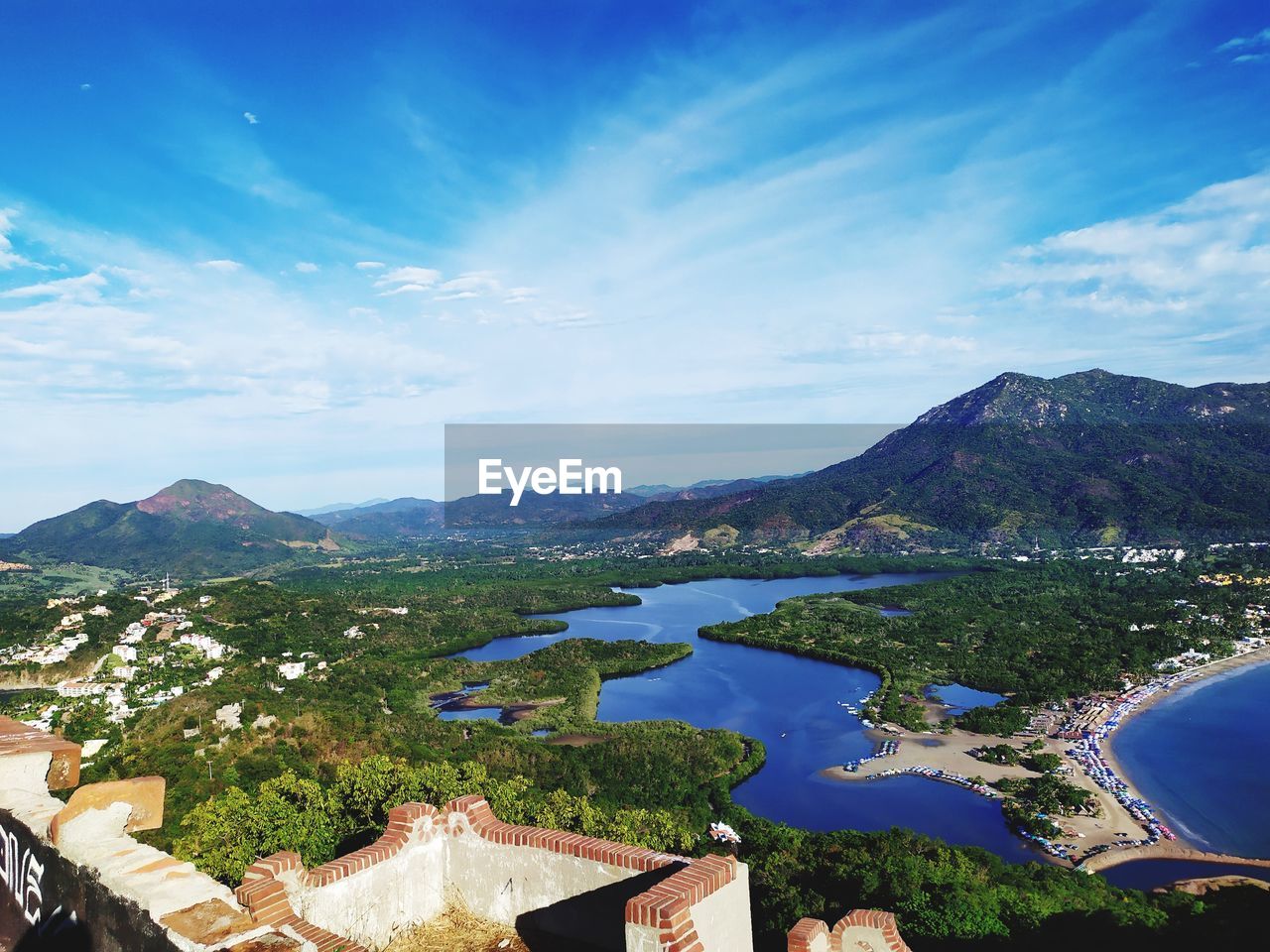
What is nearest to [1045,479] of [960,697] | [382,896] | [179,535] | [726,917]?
[960,697]

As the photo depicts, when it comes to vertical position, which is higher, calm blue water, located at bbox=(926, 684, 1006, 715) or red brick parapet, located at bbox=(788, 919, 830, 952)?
red brick parapet, located at bbox=(788, 919, 830, 952)

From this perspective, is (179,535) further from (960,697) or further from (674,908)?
(674,908)

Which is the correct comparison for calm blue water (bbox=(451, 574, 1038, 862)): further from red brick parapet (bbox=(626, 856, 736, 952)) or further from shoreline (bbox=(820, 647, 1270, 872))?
red brick parapet (bbox=(626, 856, 736, 952))

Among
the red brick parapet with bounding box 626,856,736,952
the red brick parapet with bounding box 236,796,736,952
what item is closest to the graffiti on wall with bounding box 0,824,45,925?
the red brick parapet with bounding box 236,796,736,952

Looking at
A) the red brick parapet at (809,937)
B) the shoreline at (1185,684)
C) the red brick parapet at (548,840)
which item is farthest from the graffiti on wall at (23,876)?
the shoreline at (1185,684)

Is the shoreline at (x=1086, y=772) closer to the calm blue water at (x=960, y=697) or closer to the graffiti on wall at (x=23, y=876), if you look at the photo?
the calm blue water at (x=960, y=697)
